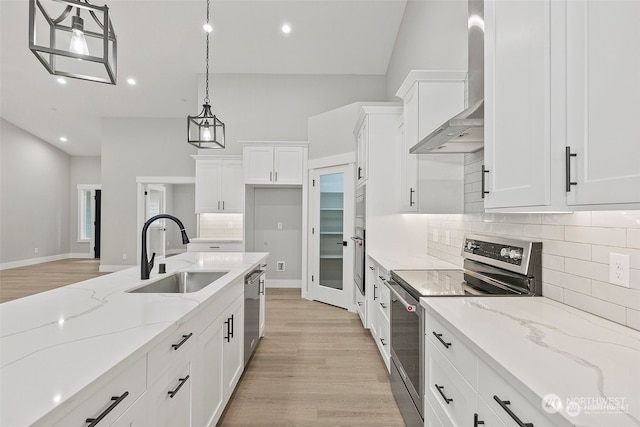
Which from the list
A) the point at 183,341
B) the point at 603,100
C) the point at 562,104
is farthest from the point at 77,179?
the point at 603,100

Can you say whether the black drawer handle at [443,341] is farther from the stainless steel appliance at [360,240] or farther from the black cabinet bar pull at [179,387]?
the stainless steel appliance at [360,240]

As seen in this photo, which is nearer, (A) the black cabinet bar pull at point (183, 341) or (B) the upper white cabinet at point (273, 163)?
(A) the black cabinet bar pull at point (183, 341)

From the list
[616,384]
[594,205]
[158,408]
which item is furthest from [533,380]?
[158,408]

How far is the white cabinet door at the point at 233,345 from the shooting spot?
6.92ft

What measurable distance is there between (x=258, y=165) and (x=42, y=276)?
18.1ft

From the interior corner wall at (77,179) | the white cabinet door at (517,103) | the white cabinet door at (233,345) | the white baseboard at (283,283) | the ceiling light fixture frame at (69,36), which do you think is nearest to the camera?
the white cabinet door at (517,103)

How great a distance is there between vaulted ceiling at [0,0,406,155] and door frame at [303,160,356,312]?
6.61 feet

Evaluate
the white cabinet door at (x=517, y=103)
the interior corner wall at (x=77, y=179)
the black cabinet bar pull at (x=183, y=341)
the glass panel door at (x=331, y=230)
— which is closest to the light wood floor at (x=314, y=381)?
the glass panel door at (x=331, y=230)

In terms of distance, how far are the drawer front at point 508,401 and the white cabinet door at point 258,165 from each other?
4.68 metres

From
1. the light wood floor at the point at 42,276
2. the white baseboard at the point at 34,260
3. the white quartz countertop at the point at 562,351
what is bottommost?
the light wood floor at the point at 42,276

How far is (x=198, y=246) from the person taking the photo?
550cm

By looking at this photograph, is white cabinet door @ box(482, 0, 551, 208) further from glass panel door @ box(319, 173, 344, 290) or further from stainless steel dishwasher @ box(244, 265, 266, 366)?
glass panel door @ box(319, 173, 344, 290)

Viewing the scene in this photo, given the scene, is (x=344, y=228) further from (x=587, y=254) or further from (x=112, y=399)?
(x=112, y=399)

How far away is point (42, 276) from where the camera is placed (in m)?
6.93
